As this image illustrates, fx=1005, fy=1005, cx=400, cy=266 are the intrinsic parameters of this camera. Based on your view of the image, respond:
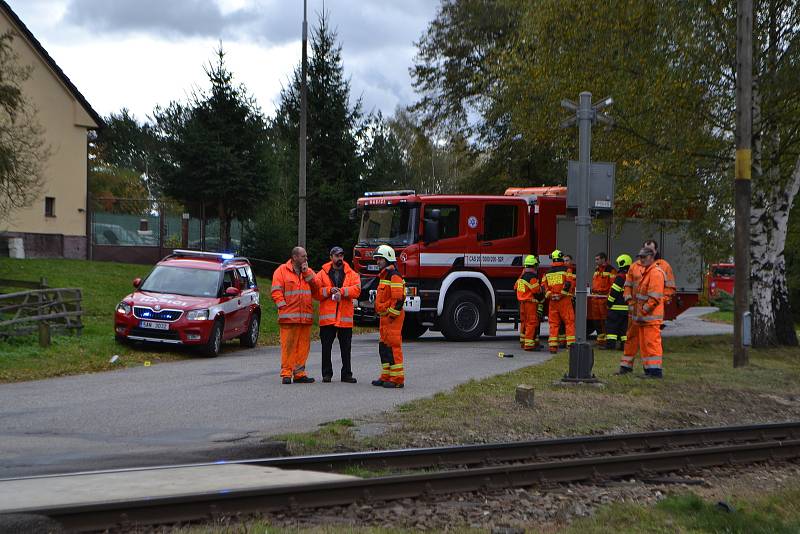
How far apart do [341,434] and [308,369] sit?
6988mm

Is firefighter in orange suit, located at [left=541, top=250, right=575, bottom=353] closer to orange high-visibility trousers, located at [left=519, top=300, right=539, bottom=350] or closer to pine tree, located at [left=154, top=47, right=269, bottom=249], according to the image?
orange high-visibility trousers, located at [left=519, top=300, right=539, bottom=350]

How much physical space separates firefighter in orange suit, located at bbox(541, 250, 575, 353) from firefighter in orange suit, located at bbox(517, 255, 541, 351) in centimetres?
27

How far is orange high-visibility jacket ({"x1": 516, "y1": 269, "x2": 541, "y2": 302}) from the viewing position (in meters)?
19.5

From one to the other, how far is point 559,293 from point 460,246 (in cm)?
299

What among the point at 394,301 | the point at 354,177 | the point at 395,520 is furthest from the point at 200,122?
the point at 395,520

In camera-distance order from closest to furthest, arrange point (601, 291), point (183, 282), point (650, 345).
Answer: point (650, 345)
point (183, 282)
point (601, 291)

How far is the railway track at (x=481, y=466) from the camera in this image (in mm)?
6668

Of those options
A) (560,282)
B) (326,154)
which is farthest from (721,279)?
(560,282)

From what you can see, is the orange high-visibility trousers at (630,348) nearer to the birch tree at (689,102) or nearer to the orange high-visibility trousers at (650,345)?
the orange high-visibility trousers at (650,345)

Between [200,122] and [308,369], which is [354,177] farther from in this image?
[308,369]

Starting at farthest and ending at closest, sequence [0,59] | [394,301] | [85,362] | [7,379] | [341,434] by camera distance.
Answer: [0,59]
[85,362]
[7,379]
[394,301]
[341,434]

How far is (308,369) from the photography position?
1694cm

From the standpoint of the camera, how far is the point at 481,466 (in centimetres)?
902

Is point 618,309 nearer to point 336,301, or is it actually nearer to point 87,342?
point 336,301
